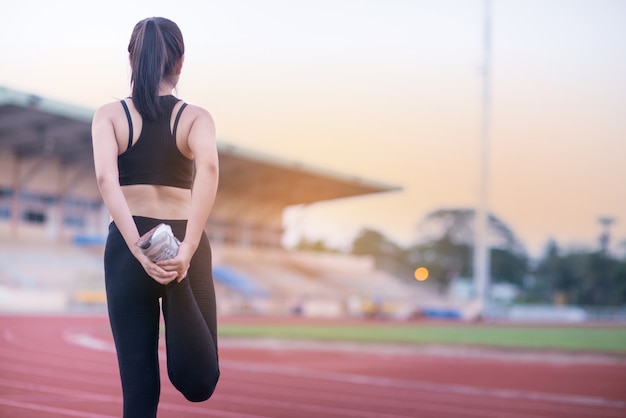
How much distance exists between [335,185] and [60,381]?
164 feet

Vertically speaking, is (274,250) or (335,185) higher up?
(335,185)

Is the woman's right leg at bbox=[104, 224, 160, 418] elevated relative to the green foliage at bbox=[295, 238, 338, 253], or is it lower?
lower

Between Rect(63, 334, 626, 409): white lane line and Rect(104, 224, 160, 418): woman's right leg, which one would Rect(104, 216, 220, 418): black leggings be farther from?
Rect(63, 334, 626, 409): white lane line

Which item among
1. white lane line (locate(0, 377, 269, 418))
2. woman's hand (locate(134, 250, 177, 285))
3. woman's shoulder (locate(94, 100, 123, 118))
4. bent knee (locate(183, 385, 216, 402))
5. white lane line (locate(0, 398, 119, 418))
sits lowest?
white lane line (locate(0, 377, 269, 418))

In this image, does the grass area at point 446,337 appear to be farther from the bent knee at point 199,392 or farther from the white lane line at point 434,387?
the bent knee at point 199,392

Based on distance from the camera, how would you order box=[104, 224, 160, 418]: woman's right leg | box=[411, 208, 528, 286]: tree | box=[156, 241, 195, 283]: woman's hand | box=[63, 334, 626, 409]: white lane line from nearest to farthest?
box=[156, 241, 195, 283]: woman's hand, box=[104, 224, 160, 418]: woman's right leg, box=[63, 334, 626, 409]: white lane line, box=[411, 208, 528, 286]: tree

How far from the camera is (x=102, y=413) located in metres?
6.35

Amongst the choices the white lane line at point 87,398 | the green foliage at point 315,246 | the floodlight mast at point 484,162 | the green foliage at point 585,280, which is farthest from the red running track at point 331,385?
the green foliage at point 315,246

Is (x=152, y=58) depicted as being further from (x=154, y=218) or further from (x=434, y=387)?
(x=434, y=387)

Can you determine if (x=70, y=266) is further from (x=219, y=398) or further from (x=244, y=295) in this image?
(x=219, y=398)

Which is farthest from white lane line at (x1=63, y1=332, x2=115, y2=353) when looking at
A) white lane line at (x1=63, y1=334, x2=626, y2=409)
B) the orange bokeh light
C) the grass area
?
the orange bokeh light

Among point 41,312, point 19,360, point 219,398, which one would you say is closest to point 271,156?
point 41,312

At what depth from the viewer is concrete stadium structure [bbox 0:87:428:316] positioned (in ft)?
119

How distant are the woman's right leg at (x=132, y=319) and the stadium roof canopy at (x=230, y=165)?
117 feet
